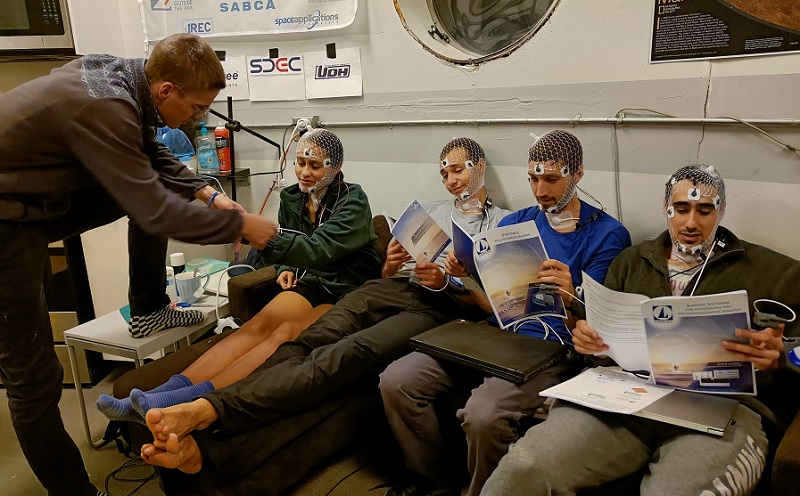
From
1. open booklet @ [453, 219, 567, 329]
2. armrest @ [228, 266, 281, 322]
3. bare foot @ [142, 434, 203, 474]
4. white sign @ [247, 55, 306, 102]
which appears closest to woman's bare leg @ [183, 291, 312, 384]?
armrest @ [228, 266, 281, 322]

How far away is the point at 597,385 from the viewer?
4.89 ft

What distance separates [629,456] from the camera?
137 cm

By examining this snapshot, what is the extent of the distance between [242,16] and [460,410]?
2.35m

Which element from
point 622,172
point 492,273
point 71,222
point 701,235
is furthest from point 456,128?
point 71,222

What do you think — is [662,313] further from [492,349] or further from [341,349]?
[341,349]

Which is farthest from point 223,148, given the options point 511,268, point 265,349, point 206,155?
point 511,268

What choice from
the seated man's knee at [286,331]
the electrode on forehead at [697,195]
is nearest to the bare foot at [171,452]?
the seated man's knee at [286,331]

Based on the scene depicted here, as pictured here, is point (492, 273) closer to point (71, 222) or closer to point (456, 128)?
point (456, 128)

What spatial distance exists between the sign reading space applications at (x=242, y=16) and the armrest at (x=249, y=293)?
1310 mm

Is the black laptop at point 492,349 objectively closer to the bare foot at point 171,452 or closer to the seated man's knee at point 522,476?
the seated man's knee at point 522,476

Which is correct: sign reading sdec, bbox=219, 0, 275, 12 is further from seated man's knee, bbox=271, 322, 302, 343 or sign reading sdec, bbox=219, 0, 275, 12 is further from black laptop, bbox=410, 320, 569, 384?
black laptop, bbox=410, 320, 569, 384

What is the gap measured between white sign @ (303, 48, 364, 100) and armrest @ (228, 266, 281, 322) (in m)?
1.04

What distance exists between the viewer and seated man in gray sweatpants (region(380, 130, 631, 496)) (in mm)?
1598

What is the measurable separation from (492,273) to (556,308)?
0.23 m
